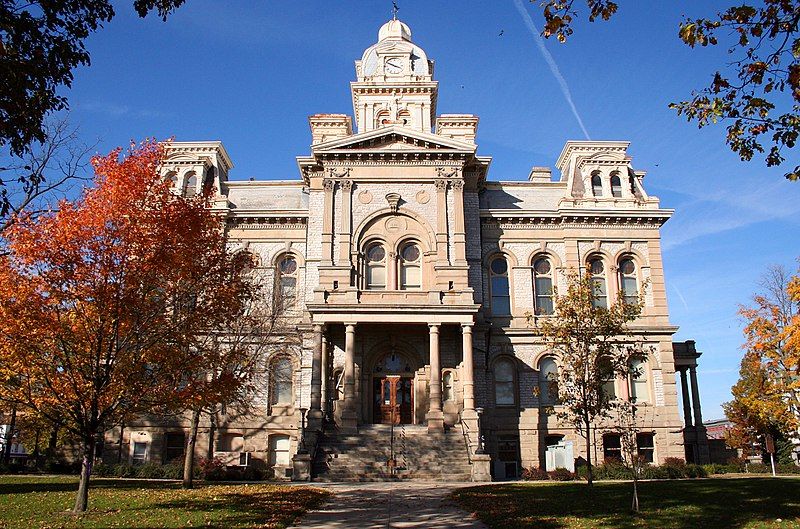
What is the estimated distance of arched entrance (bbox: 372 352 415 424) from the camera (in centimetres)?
3303

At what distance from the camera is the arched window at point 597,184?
39.1m

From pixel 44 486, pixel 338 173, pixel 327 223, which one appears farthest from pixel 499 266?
pixel 44 486

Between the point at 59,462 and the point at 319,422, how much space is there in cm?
1303

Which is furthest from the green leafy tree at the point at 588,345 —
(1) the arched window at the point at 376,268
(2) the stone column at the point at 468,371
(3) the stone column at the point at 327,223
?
(3) the stone column at the point at 327,223

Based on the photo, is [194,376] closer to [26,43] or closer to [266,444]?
[26,43]

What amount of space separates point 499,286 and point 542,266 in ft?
8.98

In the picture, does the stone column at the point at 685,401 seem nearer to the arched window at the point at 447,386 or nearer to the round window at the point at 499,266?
the round window at the point at 499,266

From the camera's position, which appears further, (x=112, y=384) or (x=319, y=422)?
(x=319, y=422)

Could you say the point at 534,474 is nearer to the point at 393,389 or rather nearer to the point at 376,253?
the point at 393,389

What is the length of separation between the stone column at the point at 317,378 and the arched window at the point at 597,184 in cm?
1820

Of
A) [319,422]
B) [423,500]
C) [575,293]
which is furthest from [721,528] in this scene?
[319,422]

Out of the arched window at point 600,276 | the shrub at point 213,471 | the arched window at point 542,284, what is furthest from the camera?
the arched window at point 600,276

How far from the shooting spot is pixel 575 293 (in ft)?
74.2

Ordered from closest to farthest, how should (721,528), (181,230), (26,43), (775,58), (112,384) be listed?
(775,58), (26,43), (721,528), (112,384), (181,230)
